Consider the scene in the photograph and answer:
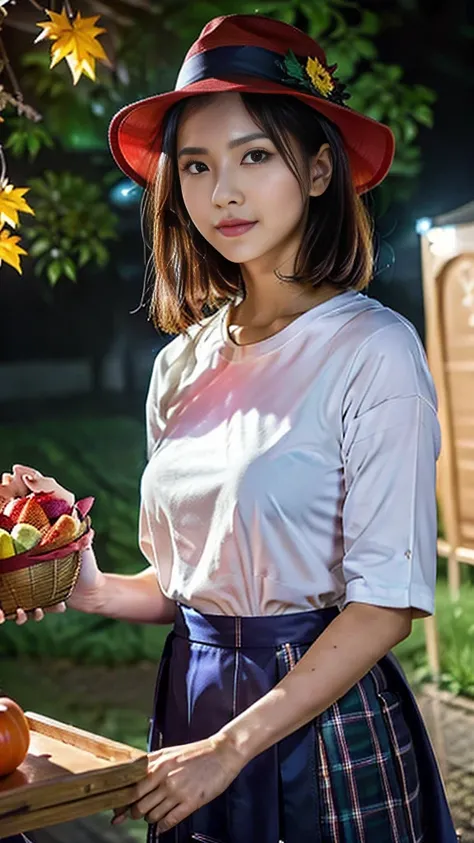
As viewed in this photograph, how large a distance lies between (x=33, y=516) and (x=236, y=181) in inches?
20.2

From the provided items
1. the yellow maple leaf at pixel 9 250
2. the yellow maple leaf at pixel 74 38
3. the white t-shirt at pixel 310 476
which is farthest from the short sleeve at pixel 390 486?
the yellow maple leaf at pixel 74 38

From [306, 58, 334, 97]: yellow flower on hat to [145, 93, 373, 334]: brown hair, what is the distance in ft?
0.12

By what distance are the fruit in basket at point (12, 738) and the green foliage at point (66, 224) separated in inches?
141

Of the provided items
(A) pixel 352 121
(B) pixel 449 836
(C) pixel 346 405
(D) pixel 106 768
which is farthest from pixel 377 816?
(A) pixel 352 121

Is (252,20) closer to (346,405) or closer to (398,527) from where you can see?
(346,405)

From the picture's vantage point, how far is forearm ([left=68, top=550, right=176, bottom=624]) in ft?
6.15

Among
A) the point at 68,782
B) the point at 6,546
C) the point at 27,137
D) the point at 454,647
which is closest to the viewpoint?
the point at 68,782

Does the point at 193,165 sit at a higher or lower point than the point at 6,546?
higher

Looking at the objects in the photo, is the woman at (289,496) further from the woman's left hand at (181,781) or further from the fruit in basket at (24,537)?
the fruit in basket at (24,537)

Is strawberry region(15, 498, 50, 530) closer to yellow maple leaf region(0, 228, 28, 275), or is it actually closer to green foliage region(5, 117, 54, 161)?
yellow maple leaf region(0, 228, 28, 275)

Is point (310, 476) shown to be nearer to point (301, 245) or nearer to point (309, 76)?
point (301, 245)

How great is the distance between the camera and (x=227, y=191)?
5.31 ft

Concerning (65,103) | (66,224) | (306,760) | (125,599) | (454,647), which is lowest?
(454,647)

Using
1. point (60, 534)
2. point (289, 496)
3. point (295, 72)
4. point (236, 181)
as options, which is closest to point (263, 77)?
point (295, 72)
